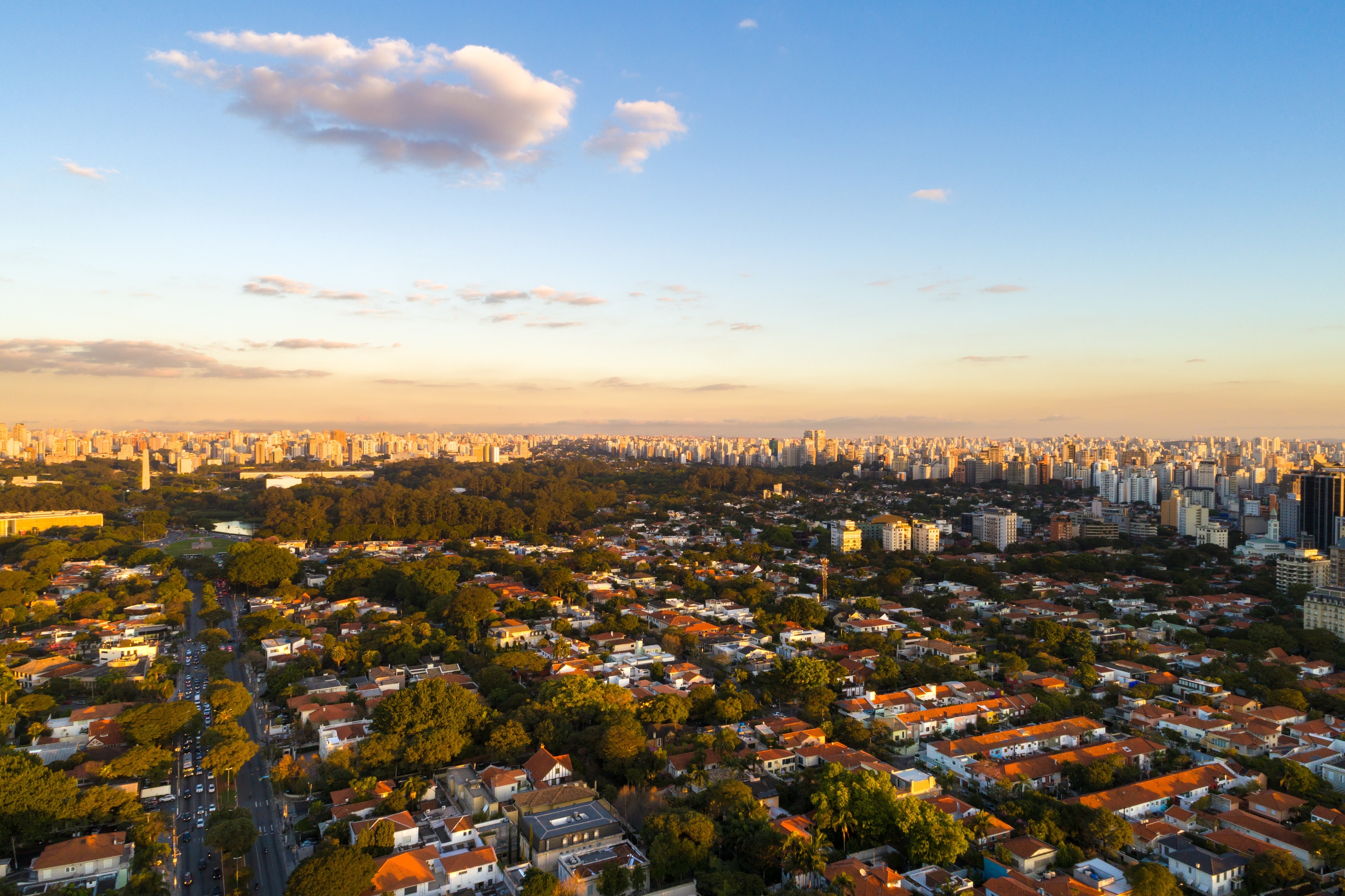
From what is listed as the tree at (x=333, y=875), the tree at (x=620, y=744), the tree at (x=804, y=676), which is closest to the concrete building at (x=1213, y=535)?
the tree at (x=804, y=676)

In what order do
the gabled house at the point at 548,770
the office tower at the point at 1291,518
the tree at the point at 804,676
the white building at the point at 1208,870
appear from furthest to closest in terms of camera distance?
the office tower at the point at 1291,518 → the tree at the point at 804,676 → the gabled house at the point at 548,770 → the white building at the point at 1208,870

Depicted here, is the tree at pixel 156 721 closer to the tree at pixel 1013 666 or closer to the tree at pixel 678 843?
the tree at pixel 678 843

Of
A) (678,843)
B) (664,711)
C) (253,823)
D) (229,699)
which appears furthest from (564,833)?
(229,699)

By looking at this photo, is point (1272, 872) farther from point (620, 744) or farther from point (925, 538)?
point (925, 538)

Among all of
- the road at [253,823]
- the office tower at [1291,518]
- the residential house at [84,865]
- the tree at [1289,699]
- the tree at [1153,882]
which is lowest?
the road at [253,823]


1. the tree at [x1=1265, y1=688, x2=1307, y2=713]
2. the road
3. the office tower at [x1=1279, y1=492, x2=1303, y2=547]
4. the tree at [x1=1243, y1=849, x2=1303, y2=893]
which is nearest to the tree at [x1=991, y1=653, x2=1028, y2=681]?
the tree at [x1=1265, y1=688, x2=1307, y2=713]
